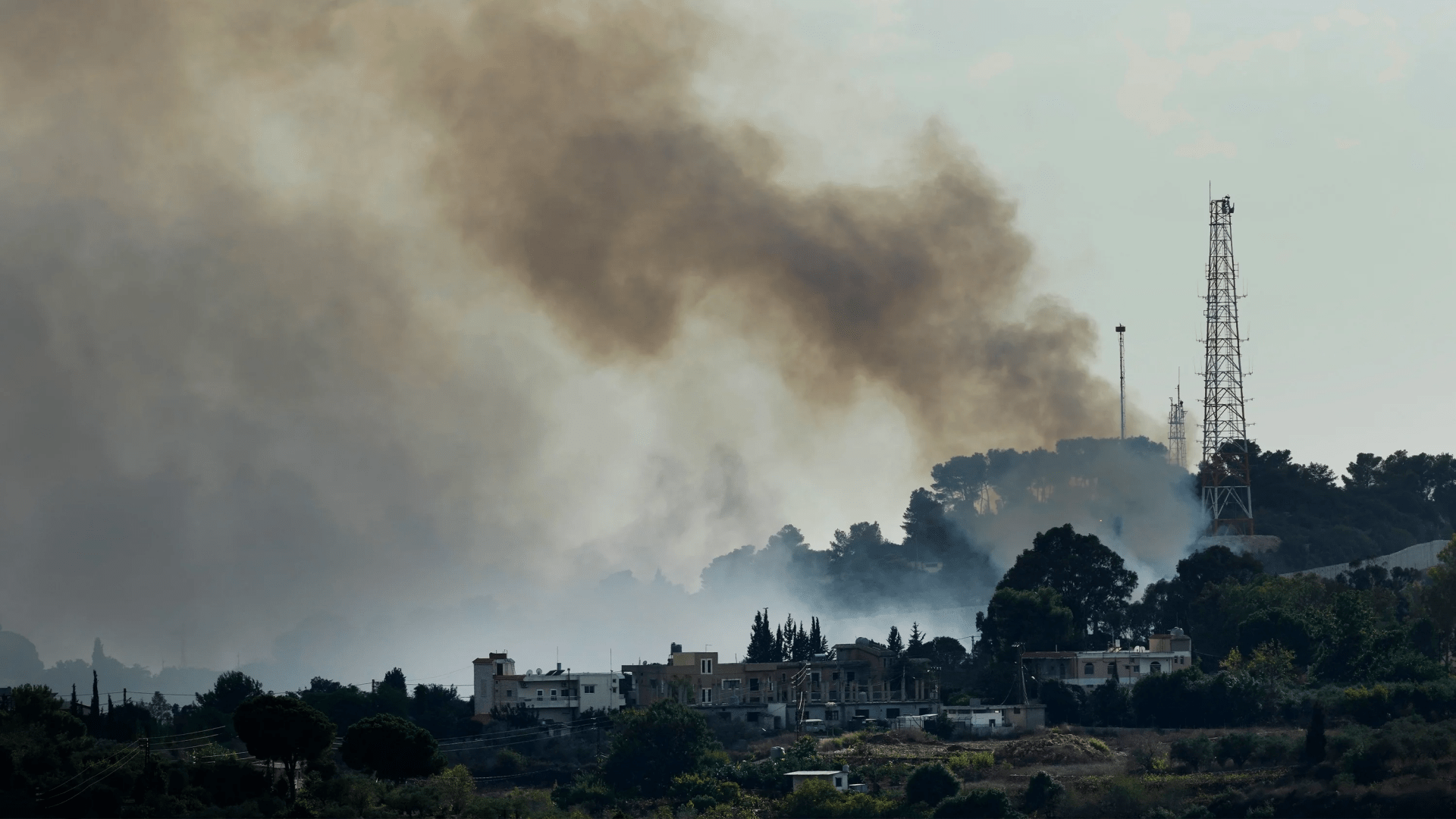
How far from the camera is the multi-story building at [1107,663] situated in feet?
363

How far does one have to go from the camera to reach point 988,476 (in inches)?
7259

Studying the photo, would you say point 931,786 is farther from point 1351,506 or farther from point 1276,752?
point 1351,506

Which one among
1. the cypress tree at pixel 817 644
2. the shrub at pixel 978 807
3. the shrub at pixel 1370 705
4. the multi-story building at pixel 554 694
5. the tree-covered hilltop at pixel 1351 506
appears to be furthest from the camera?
the tree-covered hilltop at pixel 1351 506

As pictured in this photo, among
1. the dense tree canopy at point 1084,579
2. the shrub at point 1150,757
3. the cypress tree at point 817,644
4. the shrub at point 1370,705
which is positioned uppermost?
the dense tree canopy at point 1084,579

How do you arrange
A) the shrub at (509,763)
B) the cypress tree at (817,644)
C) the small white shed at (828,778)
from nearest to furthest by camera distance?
1. the small white shed at (828,778)
2. the shrub at (509,763)
3. the cypress tree at (817,644)

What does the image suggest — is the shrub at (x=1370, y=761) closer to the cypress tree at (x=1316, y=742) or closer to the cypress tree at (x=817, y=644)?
the cypress tree at (x=1316, y=742)

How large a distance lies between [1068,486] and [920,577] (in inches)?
1212

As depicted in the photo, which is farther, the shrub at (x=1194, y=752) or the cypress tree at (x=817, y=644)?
the cypress tree at (x=817, y=644)

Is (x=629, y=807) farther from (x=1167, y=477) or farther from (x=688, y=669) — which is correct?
(x=1167, y=477)

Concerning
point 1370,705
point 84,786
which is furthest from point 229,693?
point 1370,705

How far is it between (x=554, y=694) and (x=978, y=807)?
129ft

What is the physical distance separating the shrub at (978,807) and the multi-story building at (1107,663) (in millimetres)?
27522

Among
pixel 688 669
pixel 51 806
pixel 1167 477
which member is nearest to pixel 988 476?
pixel 1167 477

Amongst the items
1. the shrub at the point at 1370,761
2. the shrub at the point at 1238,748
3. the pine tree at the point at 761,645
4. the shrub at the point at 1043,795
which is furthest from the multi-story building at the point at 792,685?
the shrub at the point at 1370,761
